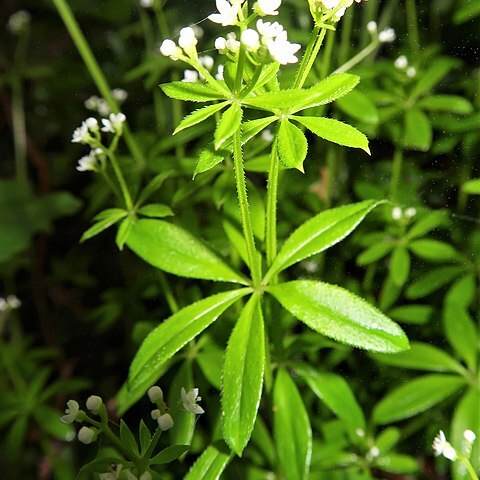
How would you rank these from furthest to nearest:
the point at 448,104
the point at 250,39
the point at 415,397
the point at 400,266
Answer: the point at 448,104, the point at 400,266, the point at 415,397, the point at 250,39

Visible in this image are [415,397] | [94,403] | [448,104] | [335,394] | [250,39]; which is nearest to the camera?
[250,39]

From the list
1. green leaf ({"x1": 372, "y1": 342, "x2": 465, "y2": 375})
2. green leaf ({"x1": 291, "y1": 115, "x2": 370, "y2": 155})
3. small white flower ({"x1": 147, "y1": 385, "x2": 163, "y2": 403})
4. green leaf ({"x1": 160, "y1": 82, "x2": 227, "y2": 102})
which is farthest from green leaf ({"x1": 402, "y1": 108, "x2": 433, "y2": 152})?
small white flower ({"x1": 147, "y1": 385, "x2": 163, "y2": 403})

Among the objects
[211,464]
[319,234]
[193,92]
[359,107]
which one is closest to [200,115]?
[193,92]

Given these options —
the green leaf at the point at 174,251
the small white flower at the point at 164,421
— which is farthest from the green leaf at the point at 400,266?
the small white flower at the point at 164,421

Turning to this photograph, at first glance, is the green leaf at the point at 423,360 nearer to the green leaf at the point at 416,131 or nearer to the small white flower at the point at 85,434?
the green leaf at the point at 416,131

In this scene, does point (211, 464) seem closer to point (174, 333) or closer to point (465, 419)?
point (174, 333)

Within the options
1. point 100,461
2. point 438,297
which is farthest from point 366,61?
point 100,461

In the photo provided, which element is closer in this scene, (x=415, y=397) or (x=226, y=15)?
(x=226, y=15)

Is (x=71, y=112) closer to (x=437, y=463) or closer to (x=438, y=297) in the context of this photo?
(x=438, y=297)
